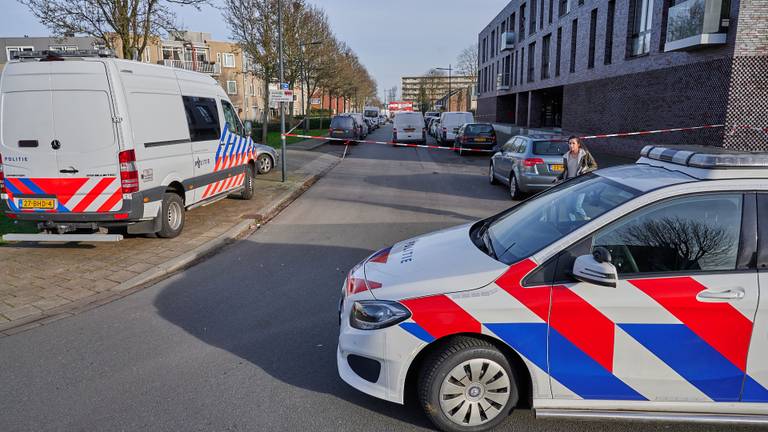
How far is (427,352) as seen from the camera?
314 cm

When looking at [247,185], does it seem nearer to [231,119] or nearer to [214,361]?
[231,119]

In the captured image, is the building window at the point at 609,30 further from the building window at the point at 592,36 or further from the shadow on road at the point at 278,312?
the shadow on road at the point at 278,312

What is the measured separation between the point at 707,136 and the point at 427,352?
17.1m

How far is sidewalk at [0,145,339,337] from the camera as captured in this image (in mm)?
5375

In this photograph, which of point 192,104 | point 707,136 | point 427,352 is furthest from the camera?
point 707,136

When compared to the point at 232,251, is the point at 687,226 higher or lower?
higher

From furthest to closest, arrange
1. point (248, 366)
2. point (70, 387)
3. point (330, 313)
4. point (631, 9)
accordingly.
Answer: point (631, 9) < point (330, 313) < point (248, 366) < point (70, 387)

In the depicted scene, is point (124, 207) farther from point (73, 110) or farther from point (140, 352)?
point (140, 352)

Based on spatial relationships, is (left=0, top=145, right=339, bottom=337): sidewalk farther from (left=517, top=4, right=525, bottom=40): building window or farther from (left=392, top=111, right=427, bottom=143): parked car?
(left=517, top=4, right=525, bottom=40): building window

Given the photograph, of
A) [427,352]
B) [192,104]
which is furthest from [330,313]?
[192,104]

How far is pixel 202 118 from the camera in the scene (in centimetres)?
932

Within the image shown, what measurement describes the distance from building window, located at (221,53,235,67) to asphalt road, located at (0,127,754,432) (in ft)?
189

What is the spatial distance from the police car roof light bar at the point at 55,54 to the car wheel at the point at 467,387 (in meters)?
6.37

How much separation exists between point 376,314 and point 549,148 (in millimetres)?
9589
